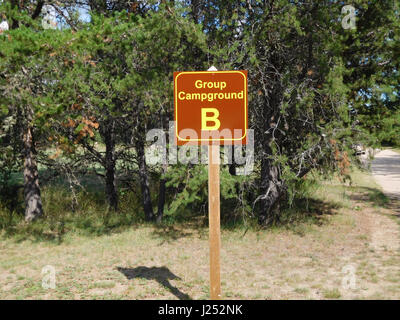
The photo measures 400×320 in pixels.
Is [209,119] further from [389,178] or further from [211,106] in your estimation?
[389,178]

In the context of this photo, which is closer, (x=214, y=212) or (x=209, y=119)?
(x=209, y=119)

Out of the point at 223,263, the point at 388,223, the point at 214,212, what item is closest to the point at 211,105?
the point at 214,212

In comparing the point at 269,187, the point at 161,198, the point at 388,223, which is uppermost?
the point at 269,187

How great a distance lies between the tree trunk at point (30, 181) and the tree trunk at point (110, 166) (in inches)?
72.9

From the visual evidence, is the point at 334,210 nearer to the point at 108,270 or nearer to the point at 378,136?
the point at 378,136

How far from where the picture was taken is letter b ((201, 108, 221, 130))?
13.1 ft

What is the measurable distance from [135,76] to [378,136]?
16.3 feet

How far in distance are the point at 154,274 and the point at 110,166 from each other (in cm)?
502

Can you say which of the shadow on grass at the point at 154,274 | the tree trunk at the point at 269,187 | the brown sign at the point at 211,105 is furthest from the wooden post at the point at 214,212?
the tree trunk at the point at 269,187

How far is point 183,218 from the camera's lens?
34.5 ft

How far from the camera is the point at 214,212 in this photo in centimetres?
422

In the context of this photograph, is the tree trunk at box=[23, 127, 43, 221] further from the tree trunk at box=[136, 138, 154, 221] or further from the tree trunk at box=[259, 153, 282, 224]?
the tree trunk at box=[259, 153, 282, 224]

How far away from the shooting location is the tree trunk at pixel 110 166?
10.6 m

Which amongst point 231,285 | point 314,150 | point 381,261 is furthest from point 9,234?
point 381,261
